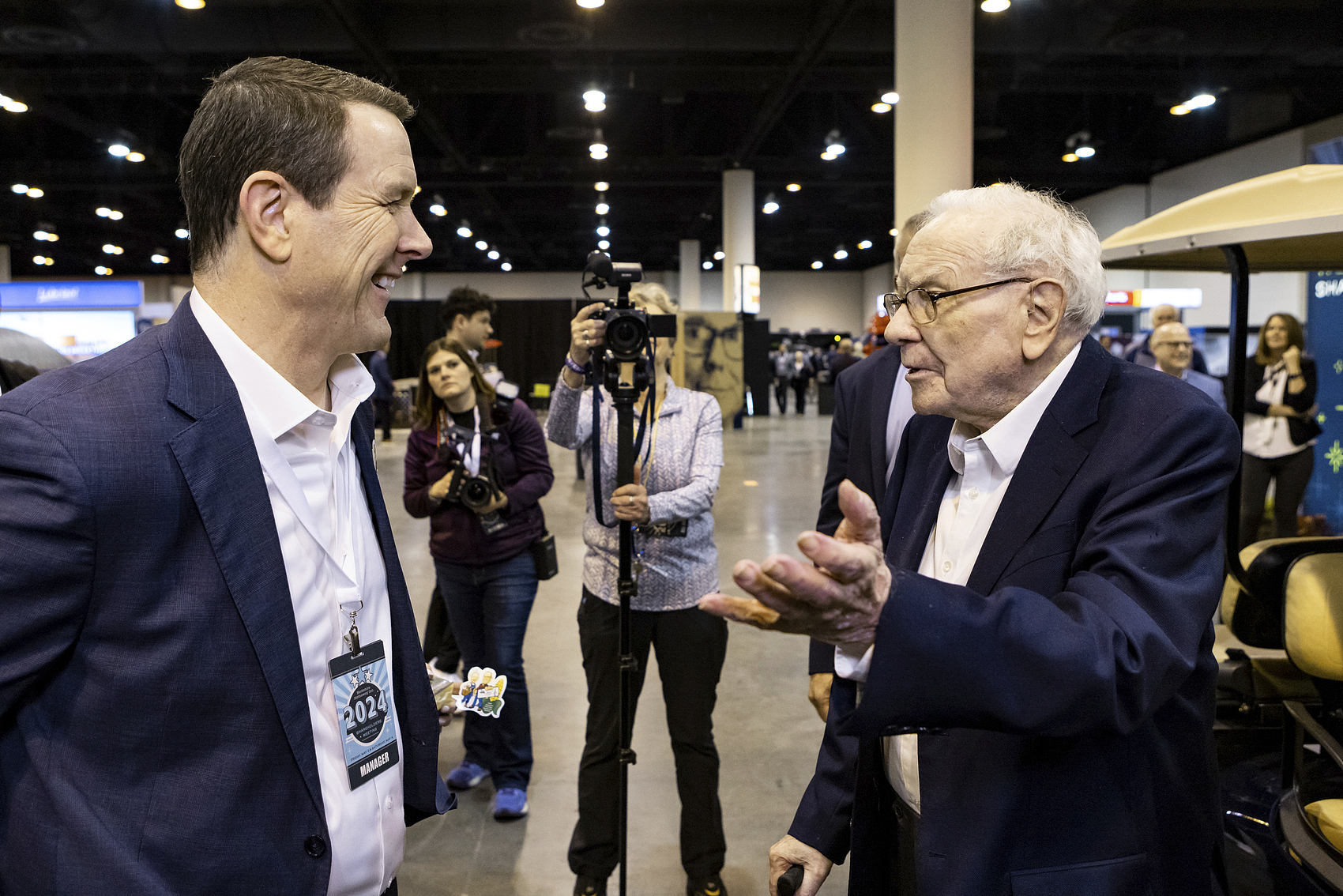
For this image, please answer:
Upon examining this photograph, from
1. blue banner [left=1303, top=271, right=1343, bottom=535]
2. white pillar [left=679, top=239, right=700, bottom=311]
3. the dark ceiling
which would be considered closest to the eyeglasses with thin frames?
blue banner [left=1303, top=271, right=1343, bottom=535]

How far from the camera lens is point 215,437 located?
3.20ft

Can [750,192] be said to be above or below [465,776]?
above

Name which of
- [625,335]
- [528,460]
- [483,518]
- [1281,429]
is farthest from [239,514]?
[1281,429]

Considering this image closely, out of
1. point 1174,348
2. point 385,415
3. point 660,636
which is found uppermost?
point 1174,348

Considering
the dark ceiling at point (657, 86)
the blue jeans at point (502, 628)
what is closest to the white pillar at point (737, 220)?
the dark ceiling at point (657, 86)

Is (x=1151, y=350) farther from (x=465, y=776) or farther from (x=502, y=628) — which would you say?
(x=465, y=776)

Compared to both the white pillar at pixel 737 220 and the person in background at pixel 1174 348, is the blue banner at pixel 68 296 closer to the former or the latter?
the white pillar at pixel 737 220

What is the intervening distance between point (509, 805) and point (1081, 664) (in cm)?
259

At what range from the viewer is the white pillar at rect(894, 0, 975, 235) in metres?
5.58

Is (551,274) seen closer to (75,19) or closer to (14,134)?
(14,134)

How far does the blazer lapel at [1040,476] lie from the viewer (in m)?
1.13

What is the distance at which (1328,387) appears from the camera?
19.4ft

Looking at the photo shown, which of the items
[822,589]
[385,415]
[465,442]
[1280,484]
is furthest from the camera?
[385,415]

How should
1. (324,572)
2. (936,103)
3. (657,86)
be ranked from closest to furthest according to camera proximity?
(324,572) < (936,103) < (657,86)
